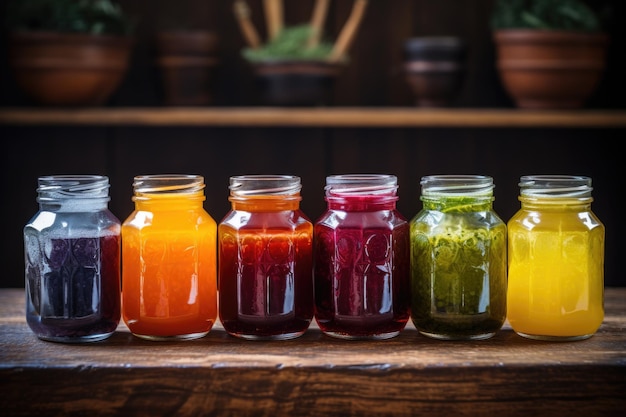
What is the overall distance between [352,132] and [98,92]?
678 millimetres

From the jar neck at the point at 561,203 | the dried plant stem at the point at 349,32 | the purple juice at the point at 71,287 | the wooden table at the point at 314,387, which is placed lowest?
the wooden table at the point at 314,387

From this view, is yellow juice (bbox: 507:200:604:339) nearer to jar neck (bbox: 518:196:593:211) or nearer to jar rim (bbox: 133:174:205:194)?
jar neck (bbox: 518:196:593:211)

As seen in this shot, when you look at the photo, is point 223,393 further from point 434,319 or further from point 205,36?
point 205,36

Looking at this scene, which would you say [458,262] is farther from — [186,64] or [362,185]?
[186,64]

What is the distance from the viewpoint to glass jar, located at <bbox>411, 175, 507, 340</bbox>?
3.84 feet

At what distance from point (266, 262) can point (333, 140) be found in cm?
111

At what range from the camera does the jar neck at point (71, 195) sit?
3.95 feet

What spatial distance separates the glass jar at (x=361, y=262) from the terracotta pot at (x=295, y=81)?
784 millimetres

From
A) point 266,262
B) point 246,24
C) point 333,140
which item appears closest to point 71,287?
point 266,262

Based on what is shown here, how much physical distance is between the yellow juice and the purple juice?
0.60m

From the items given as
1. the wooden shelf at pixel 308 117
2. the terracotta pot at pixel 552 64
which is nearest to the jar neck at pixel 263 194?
the wooden shelf at pixel 308 117

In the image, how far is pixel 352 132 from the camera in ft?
7.36

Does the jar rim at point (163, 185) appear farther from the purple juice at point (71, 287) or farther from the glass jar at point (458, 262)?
the glass jar at point (458, 262)

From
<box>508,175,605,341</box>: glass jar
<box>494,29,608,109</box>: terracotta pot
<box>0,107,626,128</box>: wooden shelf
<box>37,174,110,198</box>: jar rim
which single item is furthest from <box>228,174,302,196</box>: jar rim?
<box>494,29,608,109</box>: terracotta pot
